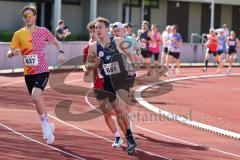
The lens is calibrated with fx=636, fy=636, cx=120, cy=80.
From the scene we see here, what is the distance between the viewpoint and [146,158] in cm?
891

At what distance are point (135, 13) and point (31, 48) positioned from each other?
3098 cm

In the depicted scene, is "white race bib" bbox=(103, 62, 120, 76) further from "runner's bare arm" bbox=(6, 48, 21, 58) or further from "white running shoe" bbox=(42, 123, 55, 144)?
"runner's bare arm" bbox=(6, 48, 21, 58)

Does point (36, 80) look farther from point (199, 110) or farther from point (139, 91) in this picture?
point (139, 91)

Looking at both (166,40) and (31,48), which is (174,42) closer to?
(166,40)

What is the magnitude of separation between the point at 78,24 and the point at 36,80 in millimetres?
28949

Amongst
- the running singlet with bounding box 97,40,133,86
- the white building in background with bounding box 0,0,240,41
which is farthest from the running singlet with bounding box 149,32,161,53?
the running singlet with bounding box 97,40,133,86

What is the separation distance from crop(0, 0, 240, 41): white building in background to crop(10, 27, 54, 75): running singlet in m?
23.9

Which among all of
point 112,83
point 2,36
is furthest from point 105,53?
point 2,36

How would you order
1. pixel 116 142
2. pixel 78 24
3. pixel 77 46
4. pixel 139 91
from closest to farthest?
1. pixel 116 142
2. pixel 139 91
3. pixel 77 46
4. pixel 78 24

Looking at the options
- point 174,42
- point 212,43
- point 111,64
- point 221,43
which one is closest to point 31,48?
point 111,64

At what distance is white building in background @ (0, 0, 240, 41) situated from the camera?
34219 mm

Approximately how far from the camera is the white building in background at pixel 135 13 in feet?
112

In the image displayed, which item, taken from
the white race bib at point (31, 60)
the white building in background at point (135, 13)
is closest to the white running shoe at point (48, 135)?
the white race bib at point (31, 60)

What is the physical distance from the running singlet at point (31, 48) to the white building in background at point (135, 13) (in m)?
23.9
